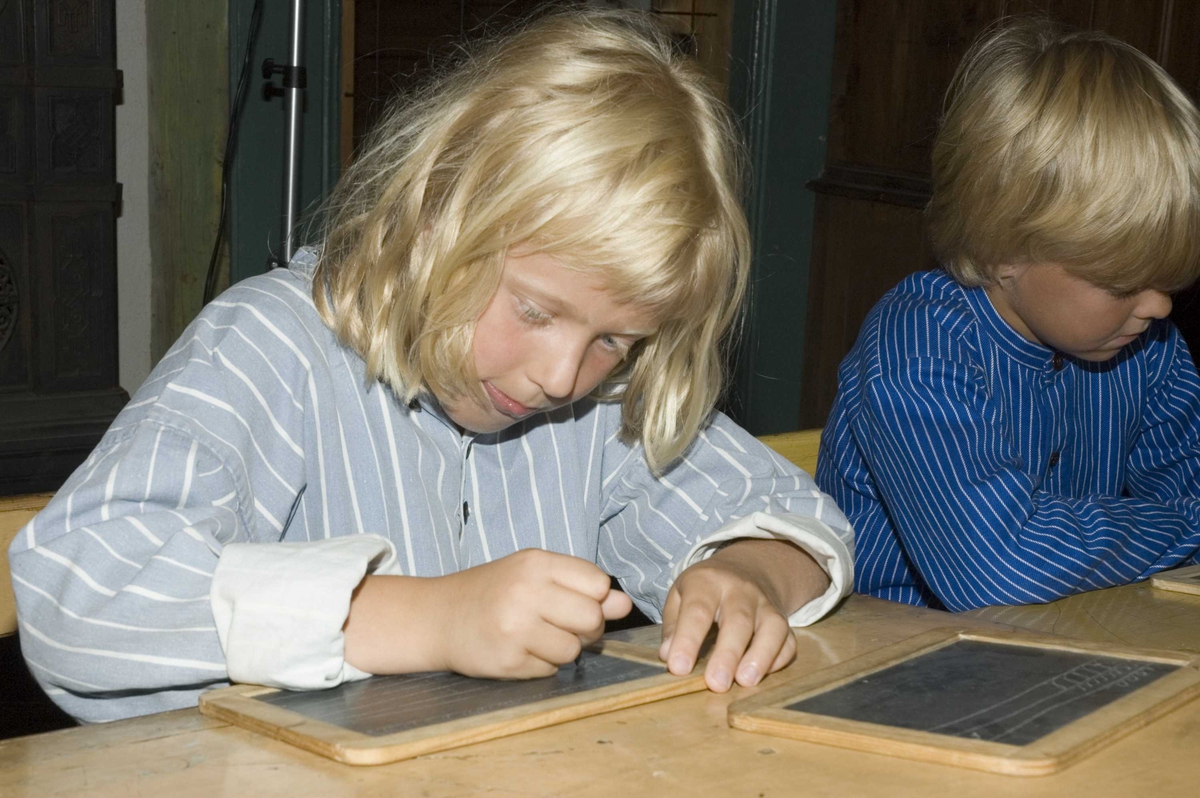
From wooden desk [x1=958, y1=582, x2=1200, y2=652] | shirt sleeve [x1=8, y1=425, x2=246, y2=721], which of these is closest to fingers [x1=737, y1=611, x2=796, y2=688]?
wooden desk [x1=958, y1=582, x2=1200, y2=652]

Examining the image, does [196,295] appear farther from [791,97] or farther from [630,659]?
[630,659]

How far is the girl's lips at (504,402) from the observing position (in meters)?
1.06

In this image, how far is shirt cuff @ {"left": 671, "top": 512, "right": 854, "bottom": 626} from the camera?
1121 mm

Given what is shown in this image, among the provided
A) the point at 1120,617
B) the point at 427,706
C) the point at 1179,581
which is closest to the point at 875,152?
the point at 1179,581

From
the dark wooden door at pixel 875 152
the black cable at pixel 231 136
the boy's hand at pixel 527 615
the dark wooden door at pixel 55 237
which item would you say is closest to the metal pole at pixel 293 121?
the black cable at pixel 231 136

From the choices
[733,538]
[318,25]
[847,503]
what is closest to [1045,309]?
[847,503]

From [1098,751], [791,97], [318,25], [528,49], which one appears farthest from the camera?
[791,97]

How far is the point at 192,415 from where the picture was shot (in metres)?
0.97

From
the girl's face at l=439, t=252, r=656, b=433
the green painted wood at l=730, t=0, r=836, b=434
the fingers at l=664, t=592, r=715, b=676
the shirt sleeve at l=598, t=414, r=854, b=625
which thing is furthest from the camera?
the green painted wood at l=730, t=0, r=836, b=434

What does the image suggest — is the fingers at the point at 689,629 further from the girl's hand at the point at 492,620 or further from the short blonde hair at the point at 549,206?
the short blonde hair at the point at 549,206

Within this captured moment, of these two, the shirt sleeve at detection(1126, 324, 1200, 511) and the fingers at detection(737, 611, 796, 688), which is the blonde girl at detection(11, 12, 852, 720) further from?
the shirt sleeve at detection(1126, 324, 1200, 511)

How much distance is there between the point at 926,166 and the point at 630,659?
2.59 m

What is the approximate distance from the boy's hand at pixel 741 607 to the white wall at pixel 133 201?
2413mm

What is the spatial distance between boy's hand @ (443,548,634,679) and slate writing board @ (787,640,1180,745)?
150 millimetres
